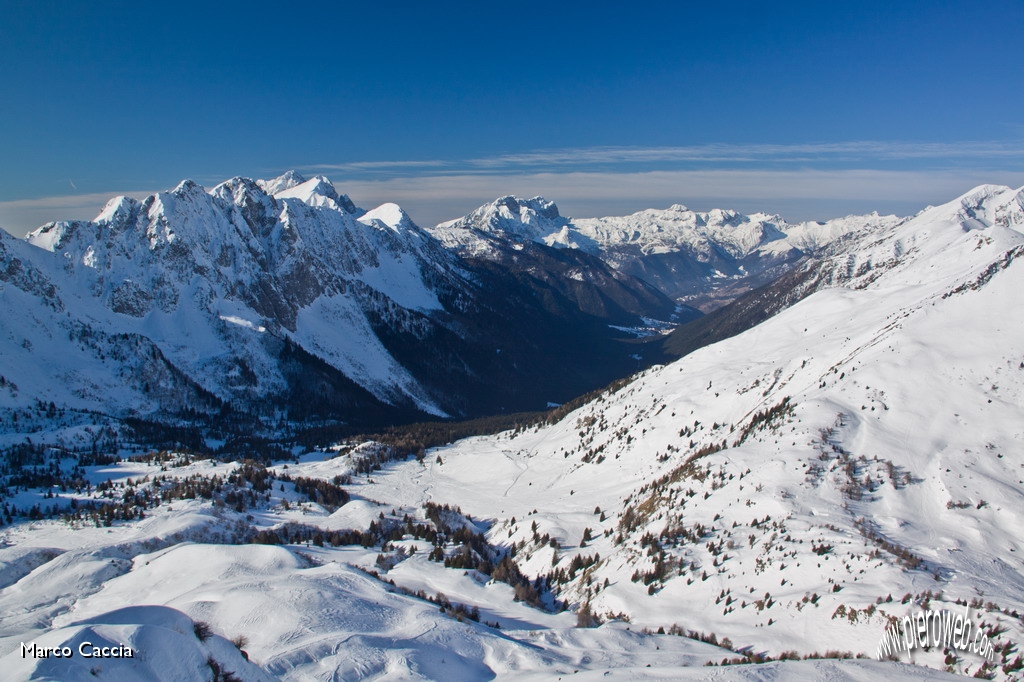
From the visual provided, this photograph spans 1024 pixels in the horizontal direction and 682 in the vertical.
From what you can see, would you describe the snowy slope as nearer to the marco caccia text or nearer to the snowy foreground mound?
the snowy foreground mound

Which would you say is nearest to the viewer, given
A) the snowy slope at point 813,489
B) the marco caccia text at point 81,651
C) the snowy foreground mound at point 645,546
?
the marco caccia text at point 81,651

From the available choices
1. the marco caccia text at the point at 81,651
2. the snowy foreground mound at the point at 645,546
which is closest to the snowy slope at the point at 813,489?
the snowy foreground mound at the point at 645,546

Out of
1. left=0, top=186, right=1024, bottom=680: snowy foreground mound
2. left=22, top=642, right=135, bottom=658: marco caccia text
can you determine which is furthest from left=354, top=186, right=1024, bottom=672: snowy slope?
left=22, top=642, right=135, bottom=658: marco caccia text

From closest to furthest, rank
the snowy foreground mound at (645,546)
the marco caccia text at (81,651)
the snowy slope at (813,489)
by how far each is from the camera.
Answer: the marco caccia text at (81,651), the snowy foreground mound at (645,546), the snowy slope at (813,489)

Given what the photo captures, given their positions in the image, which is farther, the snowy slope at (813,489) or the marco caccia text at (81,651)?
the snowy slope at (813,489)

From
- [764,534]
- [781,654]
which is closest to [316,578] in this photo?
Answer: [781,654]

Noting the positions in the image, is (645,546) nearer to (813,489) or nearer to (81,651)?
(813,489)

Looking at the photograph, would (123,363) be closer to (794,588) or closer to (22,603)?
(22,603)

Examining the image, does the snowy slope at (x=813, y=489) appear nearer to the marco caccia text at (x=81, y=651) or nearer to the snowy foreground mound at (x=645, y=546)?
the snowy foreground mound at (x=645, y=546)

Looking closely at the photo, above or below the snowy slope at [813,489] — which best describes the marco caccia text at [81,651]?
above
